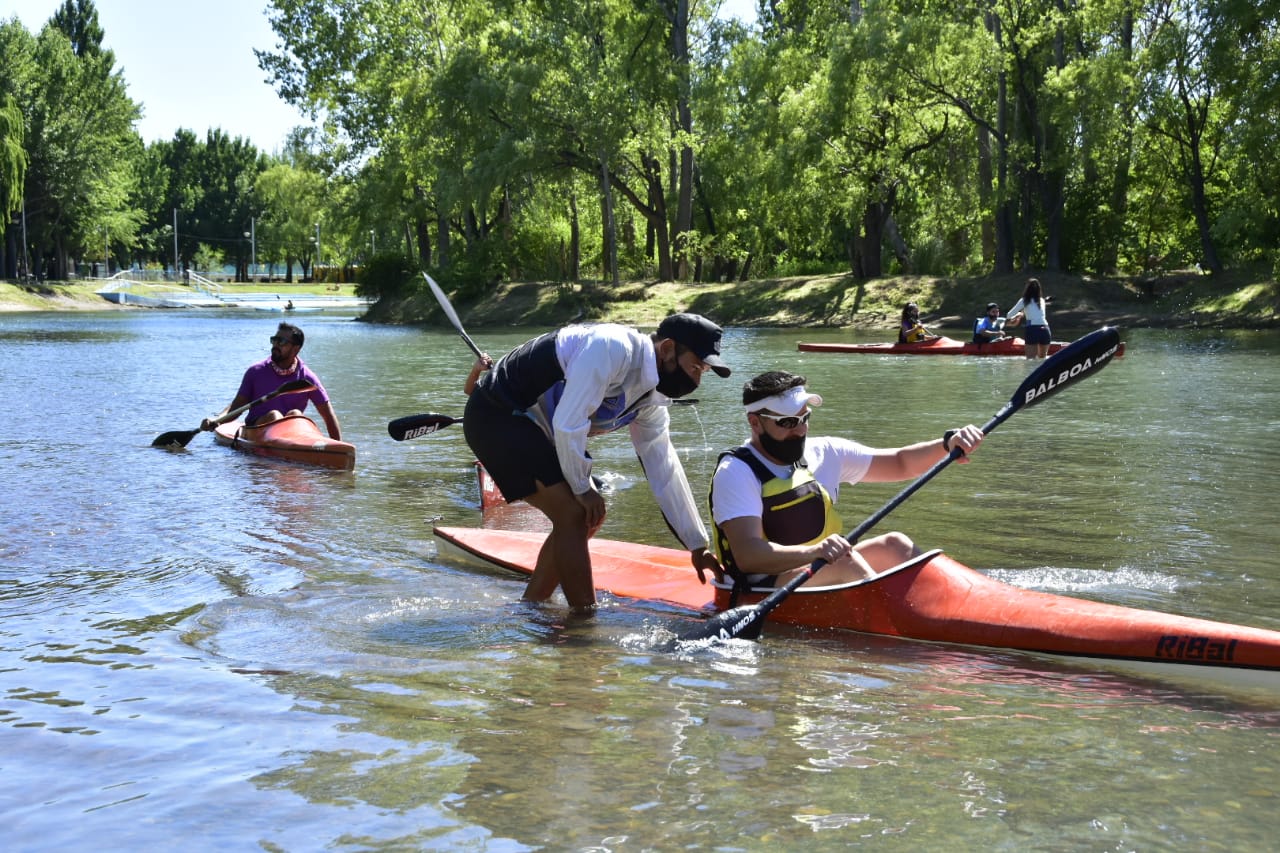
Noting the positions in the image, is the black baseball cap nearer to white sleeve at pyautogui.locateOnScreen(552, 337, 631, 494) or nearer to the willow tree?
white sleeve at pyautogui.locateOnScreen(552, 337, 631, 494)

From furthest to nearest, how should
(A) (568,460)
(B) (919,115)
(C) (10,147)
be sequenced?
1. (C) (10,147)
2. (B) (919,115)
3. (A) (568,460)

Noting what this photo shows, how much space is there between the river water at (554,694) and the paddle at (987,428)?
0.16m

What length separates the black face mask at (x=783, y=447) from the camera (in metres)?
5.47

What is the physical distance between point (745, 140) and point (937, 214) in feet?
19.4

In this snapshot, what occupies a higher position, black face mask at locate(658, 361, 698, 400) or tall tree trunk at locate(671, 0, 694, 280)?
tall tree trunk at locate(671, 0, 694, 280)

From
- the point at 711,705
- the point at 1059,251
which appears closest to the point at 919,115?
the point at 1059,251

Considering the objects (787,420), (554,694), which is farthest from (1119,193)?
(554,694)

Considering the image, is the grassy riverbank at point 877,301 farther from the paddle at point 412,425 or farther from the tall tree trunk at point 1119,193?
the paddle at point 412,425

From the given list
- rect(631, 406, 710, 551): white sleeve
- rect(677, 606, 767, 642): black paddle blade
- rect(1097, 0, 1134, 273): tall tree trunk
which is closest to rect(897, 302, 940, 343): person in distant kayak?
rect(1097, 0, 1134, 273): tall tree trunk

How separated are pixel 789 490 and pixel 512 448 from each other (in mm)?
1164

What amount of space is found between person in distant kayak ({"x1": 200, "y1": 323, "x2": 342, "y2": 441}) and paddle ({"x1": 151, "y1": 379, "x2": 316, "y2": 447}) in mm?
43

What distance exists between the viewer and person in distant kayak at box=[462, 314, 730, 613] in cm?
529

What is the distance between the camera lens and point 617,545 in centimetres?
730

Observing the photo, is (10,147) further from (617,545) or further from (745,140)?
(617,545)
